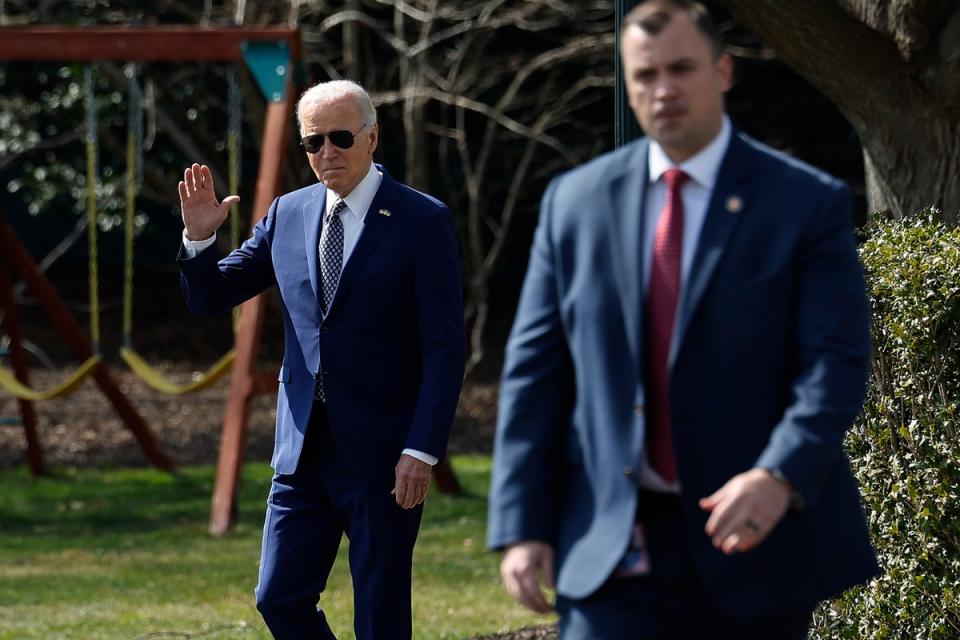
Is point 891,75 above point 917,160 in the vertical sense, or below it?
above

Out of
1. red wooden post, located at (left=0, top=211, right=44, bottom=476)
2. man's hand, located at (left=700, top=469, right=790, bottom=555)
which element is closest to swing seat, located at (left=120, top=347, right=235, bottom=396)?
red wooden post, located at (left=0, top=211, right=44, bottom=476)

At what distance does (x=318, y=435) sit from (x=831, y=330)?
2.24 metres

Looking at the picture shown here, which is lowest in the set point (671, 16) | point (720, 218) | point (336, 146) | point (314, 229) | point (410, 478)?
point (410, 478)

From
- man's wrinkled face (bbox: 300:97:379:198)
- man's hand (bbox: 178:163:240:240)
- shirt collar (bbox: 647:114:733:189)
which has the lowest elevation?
man's hand (bbox: 178:163:240:240)

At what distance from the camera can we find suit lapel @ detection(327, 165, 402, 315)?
Result: 16.0ft

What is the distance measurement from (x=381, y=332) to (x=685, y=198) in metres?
1.85

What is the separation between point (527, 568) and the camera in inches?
124

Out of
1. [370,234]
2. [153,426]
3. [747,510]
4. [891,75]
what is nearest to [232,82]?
[891,75]

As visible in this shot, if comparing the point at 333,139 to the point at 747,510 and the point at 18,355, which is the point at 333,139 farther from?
the point at 18,355

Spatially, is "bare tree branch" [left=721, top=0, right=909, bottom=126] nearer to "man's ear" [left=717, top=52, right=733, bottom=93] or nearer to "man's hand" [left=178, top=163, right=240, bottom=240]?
"man's hand" [left=178, top=163, right=240, bottom=240]

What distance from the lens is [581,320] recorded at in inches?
125

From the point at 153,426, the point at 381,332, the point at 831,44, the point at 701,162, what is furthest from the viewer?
the point at 153,426

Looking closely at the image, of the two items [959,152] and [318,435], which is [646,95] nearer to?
[318,435]

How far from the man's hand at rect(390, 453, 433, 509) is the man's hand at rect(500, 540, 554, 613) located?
1555 mm
